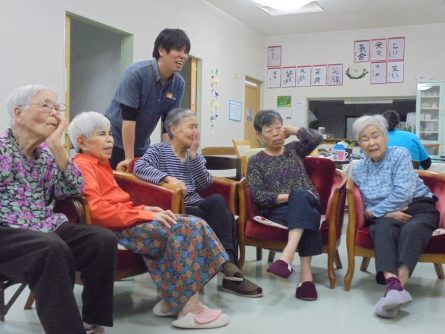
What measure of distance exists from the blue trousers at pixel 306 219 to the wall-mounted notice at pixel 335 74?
5.86m

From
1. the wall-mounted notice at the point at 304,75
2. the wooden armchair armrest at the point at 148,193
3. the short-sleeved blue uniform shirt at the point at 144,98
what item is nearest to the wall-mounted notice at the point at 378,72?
the wall-mounted notice at the point at 304,75

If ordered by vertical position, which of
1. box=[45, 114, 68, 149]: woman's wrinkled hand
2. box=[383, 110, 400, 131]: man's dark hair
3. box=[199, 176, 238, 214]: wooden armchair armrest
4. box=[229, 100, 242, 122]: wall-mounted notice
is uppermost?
box=[229, 100, 242, 122]: wall-mounted notice

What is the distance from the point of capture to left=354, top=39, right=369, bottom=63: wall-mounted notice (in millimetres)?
7895

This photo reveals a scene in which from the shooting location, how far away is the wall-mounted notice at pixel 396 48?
7672mm

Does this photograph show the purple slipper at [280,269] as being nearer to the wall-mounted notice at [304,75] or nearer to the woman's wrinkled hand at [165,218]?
the woman's wrinkled hand at [165,218]

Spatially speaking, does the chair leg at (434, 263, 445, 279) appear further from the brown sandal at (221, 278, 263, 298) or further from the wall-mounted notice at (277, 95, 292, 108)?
the wall-mounted notice at (277, 95, 292, 108)

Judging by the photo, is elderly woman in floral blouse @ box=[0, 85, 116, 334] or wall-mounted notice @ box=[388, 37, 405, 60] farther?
wall-mounted notice @ box=[388, 37, 405, 60]

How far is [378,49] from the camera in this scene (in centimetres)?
780

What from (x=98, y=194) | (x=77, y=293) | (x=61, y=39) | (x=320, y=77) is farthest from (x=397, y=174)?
(x=320, y=77)

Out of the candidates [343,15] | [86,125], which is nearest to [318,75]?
[343,15]

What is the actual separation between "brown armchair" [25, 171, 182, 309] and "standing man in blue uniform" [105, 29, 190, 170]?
227 mm

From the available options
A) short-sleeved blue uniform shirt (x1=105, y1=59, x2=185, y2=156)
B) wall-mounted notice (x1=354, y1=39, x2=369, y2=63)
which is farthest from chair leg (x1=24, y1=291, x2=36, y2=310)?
wall-mounted notice (x1=354, y1=39, x2=369, y2=63)

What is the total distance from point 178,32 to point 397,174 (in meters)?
1.46

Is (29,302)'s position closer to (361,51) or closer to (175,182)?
(175,182)
